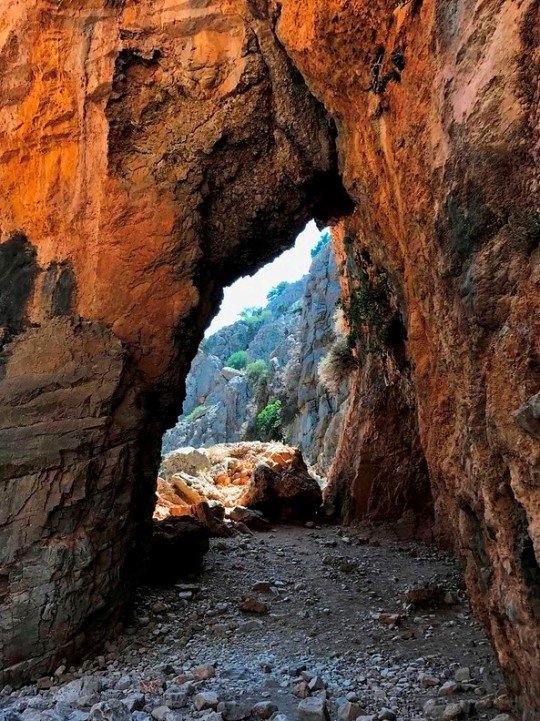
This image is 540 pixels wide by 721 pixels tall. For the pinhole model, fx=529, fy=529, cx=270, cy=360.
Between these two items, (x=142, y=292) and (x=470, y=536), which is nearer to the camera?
(x=470, y=536)

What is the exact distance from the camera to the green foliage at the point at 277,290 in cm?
5850

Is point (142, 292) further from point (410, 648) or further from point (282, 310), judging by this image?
point (282, 310)

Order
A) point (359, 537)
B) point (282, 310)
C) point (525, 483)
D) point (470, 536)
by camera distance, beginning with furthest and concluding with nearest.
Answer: point (282, 310), point (359, 537), point (470, 536), point (525, 483)

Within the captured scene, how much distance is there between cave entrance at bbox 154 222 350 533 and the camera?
13711 millimetres

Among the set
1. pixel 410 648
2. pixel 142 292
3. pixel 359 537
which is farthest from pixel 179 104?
pixel 359 537

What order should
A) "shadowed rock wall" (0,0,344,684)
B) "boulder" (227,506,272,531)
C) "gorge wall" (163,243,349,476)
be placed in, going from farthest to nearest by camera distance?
"gorge wall" (163,243,349,476) < "boulder" (227,506,272,531) < "shadowed rock wall" (0,0,344,684)

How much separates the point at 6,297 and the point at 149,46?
3.95 meters

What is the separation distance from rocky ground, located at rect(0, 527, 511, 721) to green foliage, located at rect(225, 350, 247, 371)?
40329 mm

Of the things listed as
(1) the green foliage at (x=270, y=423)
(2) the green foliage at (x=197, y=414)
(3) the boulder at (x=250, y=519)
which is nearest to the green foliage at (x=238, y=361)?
(2) the green foliage at (x=197, y=414)

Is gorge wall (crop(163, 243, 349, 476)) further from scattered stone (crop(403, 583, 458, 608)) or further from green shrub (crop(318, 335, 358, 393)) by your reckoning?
scattered stone (crop(403, 583, 458, 608))

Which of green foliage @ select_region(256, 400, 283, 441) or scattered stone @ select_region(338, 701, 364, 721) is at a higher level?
green foliage @ select_region(256, 400, 283, 441)

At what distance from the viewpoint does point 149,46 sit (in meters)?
7.30

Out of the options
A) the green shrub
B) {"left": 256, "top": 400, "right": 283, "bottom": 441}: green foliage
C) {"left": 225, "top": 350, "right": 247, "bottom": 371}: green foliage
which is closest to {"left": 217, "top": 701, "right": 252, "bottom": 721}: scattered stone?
the green shrub

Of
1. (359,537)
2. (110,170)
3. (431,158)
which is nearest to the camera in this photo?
(431,158)
